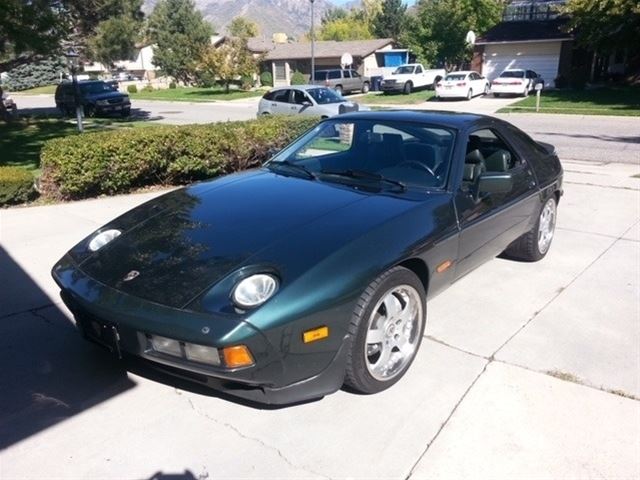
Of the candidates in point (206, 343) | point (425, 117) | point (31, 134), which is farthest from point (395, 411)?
point (31, 134)

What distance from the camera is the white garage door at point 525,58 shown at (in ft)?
104

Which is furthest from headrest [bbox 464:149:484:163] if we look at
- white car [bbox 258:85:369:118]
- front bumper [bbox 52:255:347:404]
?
white car [bbox 258:85:369:118]

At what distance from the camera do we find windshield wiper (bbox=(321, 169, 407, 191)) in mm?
3639

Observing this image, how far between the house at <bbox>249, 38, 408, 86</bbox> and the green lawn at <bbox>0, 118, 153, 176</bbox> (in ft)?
82.8

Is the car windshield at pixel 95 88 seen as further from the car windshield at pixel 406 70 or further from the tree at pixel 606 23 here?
the tree at pixel 606 23

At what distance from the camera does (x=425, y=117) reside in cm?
415

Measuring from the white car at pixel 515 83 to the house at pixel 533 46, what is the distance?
11.9 feet

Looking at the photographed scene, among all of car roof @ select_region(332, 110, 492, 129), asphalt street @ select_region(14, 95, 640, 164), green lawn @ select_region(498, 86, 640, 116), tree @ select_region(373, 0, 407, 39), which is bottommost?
asphalt street @ select_region(14, 95, 640, 164)

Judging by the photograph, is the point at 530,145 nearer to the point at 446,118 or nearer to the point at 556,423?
the point at 446,118

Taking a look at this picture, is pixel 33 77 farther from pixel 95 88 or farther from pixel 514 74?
pixel 514 74

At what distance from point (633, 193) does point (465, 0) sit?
122ft

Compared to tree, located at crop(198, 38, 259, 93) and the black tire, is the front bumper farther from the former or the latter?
tree, located at crop(198, 38, 259, 93)

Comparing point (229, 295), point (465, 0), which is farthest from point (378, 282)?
point (465, 0)

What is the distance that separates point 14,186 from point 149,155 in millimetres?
1755
